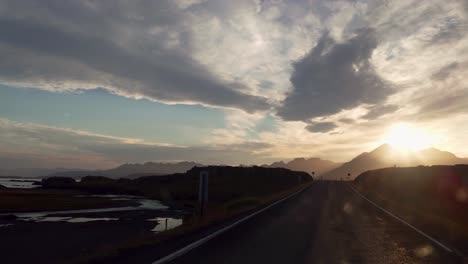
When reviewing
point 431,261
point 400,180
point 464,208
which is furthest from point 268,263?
point 400,180

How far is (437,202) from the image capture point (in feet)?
104

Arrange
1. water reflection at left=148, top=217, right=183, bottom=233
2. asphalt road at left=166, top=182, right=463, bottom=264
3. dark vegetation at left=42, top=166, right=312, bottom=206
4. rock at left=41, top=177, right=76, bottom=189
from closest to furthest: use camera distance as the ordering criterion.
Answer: asphalt road at left=166, top=182, right=463, bottom=264, water reflection at left=148, top=217, right=183, bottom=233, dark vegetation at left=42, top=166, right=312, bottom=206, rock at left=41, top=177, right=76, bottom=189

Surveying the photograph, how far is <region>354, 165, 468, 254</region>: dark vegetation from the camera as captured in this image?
16.3 m

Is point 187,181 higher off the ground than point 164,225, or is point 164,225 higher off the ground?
point 187,181

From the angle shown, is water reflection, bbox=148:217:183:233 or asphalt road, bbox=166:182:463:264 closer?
asphalt road, bbox=166:182:463:264

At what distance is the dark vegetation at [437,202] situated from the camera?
16.3 metres

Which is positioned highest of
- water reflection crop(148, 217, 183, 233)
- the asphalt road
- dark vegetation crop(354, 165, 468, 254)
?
dark vegetation crop(354, 165, 468, 254)

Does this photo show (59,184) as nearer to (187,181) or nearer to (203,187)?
(187,181)

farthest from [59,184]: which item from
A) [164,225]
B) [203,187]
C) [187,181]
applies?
[203,187]

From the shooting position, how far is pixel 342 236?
14.2 m

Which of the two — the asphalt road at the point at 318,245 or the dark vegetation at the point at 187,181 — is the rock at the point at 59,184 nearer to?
the dark vegetation at the point at 187,181

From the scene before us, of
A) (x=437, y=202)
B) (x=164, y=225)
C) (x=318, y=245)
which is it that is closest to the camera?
(x=318, y=245)

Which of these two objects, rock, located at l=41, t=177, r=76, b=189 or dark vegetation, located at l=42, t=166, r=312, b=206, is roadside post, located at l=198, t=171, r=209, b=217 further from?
rock, located at l=41, t=177, r=76, b=189

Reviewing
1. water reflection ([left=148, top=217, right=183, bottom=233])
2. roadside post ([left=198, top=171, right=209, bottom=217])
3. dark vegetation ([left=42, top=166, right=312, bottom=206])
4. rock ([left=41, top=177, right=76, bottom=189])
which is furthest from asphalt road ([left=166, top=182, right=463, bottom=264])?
rock ([left=41, top=177, right=76, bottom=189])
